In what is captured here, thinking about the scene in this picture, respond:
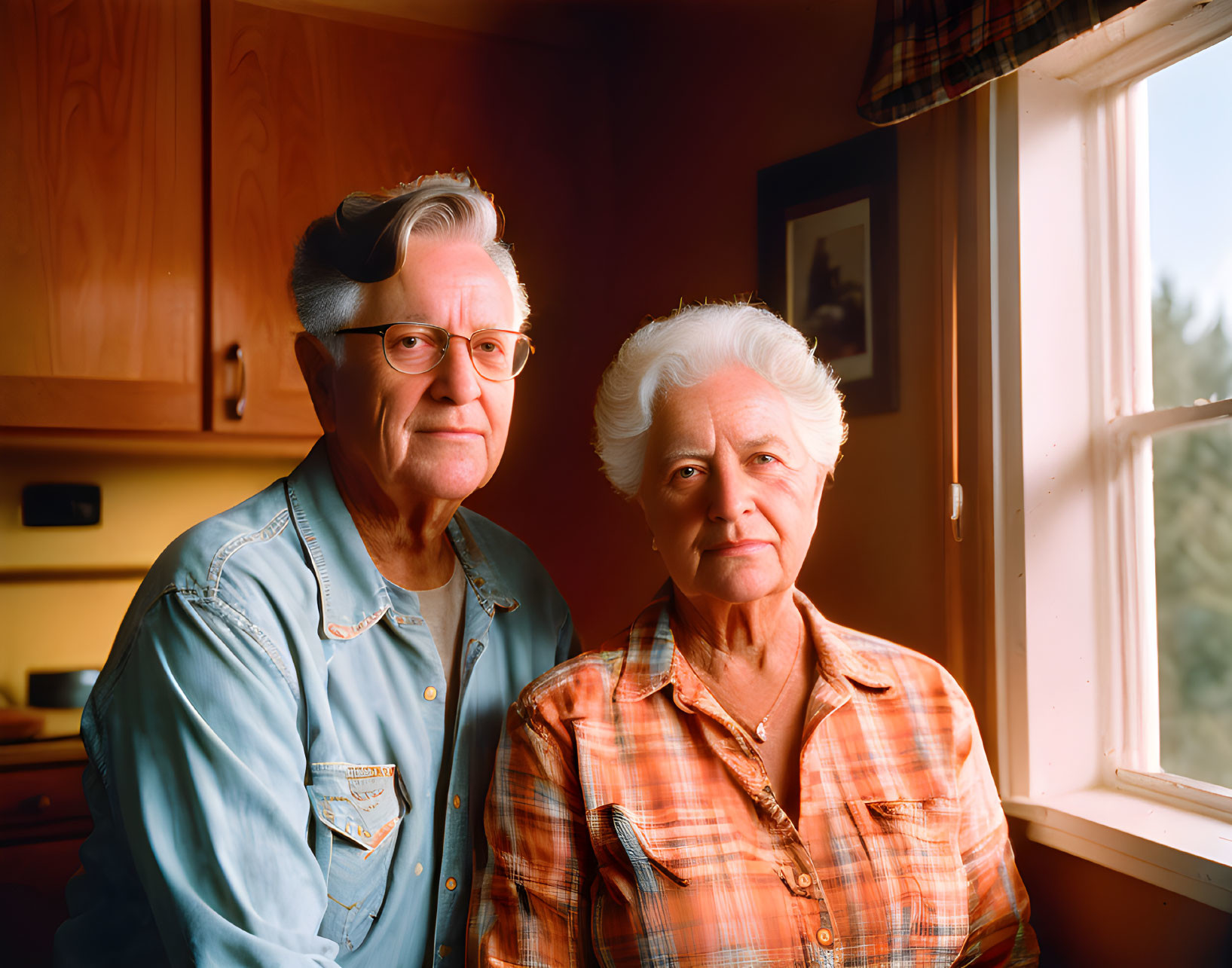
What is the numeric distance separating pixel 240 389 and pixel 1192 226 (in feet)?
6.51

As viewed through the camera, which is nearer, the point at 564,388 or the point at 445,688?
the point at 445,688

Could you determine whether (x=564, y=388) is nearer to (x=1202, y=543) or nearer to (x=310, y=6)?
(x=310, y=6)

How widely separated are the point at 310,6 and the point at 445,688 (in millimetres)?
1822

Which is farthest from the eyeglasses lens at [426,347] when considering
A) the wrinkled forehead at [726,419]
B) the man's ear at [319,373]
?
the wrinkled forehead at [726,419]

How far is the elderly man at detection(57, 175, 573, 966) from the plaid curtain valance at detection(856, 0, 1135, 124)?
67 centimetres

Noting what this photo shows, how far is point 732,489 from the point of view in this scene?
3.80 ft

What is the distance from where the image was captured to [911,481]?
5.21 ft

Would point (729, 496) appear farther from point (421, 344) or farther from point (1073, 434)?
point (1073, 434)

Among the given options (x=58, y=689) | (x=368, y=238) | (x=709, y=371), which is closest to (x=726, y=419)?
(x=709, y=371)

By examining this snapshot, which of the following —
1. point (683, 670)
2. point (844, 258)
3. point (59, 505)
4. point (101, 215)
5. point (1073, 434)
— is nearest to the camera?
point (683, 670)

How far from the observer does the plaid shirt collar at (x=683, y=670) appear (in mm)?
1187

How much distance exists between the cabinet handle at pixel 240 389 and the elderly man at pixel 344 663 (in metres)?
0.92

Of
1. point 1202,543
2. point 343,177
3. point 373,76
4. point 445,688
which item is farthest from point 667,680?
point 373,76

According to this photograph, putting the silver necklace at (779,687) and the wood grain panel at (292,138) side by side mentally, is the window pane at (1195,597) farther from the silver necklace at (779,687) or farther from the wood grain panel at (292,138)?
the wood grain panel at (292,138)
